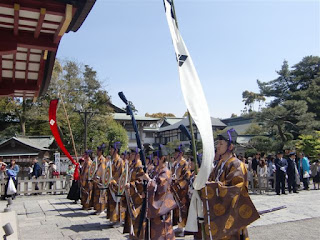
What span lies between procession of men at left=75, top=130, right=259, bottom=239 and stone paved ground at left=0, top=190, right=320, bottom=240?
1.64ft

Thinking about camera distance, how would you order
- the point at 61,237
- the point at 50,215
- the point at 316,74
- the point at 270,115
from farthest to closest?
the point at 316,74, the point at 270,115, the point at 50,215, the point at 61,237

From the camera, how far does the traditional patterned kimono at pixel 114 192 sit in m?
7.34

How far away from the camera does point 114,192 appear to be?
7441mm

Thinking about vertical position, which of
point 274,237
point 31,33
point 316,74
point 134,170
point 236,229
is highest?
point 316,74

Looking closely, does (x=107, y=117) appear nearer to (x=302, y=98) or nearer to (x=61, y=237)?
(x=302, y=98)

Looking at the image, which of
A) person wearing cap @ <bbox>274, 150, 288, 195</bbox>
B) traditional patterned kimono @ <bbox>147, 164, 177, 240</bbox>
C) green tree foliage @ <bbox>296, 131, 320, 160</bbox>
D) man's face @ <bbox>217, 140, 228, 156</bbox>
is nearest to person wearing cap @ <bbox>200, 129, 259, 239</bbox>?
man's face @ <bbox>217, 140, 228, 156</bbox>

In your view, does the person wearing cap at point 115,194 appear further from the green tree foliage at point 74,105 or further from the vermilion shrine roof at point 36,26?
the green tree foliage at point 74,105

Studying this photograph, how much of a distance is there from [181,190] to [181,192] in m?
0.05

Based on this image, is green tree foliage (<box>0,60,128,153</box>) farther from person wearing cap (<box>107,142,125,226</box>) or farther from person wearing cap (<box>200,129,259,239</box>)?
person wearing cap (<box>200,129,259,239</box>)

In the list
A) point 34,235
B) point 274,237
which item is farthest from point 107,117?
point 274,237

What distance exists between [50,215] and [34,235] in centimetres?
250

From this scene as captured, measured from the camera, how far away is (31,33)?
523 cm

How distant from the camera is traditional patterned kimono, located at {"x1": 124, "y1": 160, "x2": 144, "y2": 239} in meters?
5.80

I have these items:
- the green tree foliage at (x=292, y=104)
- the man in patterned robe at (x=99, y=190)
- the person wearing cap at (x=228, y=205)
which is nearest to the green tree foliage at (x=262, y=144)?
the green tree foliage at (x=292, y=104)
